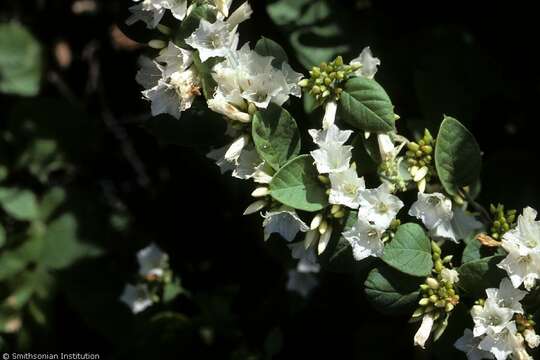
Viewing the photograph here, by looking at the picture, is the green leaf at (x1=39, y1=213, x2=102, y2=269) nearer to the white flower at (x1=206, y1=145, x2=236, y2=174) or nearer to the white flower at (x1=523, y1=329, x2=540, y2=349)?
the white flower at (x1=206, y1=145, x2=236, y2=174)

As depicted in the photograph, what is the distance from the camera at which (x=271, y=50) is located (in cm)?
170

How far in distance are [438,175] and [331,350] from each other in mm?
1056

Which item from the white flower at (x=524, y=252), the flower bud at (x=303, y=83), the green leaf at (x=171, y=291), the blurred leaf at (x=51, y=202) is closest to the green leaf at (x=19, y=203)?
the blurred leaf at (x=51, y=202)

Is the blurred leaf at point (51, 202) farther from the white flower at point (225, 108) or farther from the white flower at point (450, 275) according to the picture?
the white flower at point (450, 275)

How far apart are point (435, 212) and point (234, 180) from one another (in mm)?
751

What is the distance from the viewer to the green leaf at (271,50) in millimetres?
1679

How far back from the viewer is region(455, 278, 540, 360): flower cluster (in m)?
1.55

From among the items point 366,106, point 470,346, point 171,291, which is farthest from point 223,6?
point 171,291

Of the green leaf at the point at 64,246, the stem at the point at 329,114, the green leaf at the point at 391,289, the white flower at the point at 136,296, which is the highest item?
the stem at the point at 329,114

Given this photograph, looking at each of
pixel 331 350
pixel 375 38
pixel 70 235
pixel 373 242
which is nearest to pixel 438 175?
pixel 373 242

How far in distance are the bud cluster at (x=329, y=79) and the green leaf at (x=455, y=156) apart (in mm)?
255

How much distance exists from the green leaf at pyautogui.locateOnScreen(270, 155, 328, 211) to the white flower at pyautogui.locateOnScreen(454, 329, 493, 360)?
461 millimetres

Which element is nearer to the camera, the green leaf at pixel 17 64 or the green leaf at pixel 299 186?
the green leaf at pixel 299 186

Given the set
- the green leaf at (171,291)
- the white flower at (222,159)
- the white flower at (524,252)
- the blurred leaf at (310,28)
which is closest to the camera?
the white flower at (524,252)
